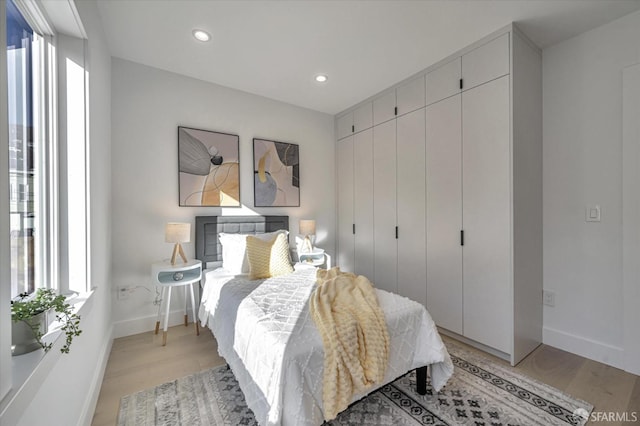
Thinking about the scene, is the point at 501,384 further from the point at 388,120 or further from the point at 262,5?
the point at 262,5

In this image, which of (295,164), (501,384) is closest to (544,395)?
(501,384)

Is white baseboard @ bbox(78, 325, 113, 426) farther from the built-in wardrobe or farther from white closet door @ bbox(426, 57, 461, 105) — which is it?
white closet door @ bbox(426, 57, 461, 105)

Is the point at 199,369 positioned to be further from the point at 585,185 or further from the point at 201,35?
the point at 585,185

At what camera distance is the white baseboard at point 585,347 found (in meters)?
2.14

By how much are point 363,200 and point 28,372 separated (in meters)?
3.34

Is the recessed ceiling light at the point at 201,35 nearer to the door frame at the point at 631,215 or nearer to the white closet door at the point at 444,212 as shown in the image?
the white closet door at the point at 444,212

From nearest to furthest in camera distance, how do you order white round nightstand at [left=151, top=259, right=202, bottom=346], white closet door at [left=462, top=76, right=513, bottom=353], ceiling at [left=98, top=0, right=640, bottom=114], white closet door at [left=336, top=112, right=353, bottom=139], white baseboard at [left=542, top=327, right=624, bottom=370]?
1. ceiling at [left=98, top=0, right=640, bottom=114]
2. white baseboard at [left=542, top=327, right=624, bottom=370]
3. white closet door at [left=462, top=76, right=513, bottom=353]
4. white round nightstand at [left=151, top=259, right=202, bottom=346]
5. white closet door at [left=336, top=112, right=353, bottom=139]

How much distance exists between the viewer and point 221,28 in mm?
2229

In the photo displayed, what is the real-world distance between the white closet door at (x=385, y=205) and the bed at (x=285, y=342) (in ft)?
3.94

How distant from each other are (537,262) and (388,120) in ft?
7.13

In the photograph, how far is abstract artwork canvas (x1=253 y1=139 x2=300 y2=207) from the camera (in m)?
3.47

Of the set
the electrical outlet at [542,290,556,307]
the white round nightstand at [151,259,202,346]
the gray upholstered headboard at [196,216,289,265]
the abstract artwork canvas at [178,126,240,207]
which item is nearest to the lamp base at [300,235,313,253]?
the gray upholstered headboard at [196,216,289,265]

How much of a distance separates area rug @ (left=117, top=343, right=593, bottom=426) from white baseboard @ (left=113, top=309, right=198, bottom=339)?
3.54ft

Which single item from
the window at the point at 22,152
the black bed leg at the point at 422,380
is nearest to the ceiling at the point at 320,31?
the window at the point at 22,152
